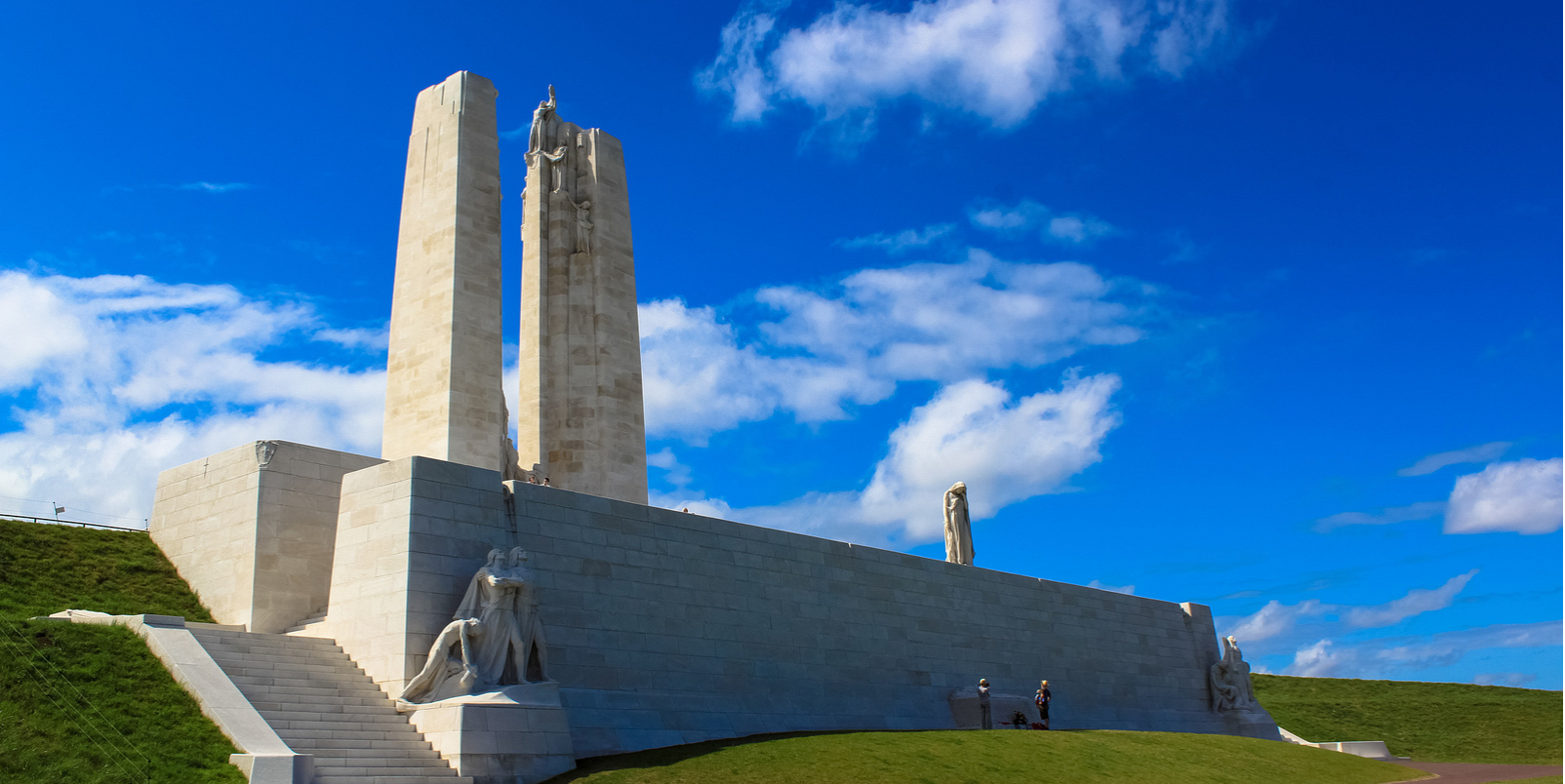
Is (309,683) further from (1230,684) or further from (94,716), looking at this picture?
(1230,684)

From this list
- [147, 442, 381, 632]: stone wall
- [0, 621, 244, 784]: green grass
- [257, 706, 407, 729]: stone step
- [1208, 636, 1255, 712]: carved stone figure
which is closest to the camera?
[0, 621, 244, 784]: green grass

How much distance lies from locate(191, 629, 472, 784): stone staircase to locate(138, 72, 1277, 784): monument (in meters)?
0.05

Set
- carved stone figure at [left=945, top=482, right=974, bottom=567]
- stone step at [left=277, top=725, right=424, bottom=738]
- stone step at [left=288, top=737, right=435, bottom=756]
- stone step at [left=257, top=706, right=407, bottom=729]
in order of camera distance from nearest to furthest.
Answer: stone step at [left=288, top=737, right=435, bottom=756] < stone step at [left=277, top=725, right=424, bottom=738] < stone step at [left=257, top=706, right=407, bottom=729] < carved stone figure at [left=945, top=482, right=974, bottom=567]

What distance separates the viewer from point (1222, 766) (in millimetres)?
22109

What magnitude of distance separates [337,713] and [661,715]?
508 cm

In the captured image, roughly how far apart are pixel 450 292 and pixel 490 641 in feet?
38.1

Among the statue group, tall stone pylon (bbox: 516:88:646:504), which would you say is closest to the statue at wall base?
tall stone pylon (bbox: 516:88:646:504)

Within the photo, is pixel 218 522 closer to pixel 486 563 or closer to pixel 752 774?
pixel 486 563

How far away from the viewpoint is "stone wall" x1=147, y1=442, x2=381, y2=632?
20.2m

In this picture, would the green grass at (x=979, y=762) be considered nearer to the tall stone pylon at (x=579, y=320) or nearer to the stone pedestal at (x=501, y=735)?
the stone pedestal at (x=501, y=735)

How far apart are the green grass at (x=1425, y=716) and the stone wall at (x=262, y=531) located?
29.5 m

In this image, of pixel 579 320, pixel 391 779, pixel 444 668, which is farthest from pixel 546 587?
pixel 579 320

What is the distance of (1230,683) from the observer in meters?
34.8

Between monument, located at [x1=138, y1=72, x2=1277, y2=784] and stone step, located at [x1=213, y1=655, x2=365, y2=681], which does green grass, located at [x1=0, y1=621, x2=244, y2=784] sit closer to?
monument, located at [x1=138, y1=72, x2=1277, y2=784]
